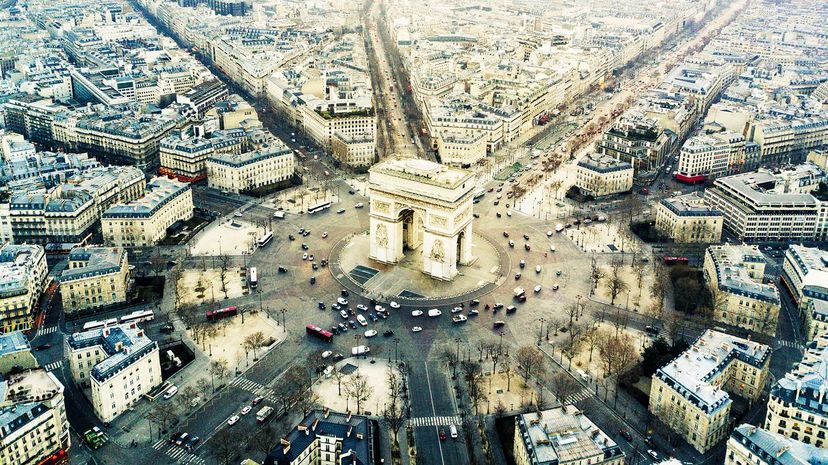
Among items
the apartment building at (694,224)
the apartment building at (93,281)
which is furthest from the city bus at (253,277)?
the apartment building at (694,224)

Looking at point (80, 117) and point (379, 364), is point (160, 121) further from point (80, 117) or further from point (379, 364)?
point (379, 364)

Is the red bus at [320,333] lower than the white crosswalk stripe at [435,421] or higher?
higher

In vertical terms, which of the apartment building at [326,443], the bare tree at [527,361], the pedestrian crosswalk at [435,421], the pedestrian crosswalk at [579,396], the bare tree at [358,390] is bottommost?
the pedestrian crosswalk at [435,421]

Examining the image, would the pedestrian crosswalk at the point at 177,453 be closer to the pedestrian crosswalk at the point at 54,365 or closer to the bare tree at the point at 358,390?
the bare tree at the point at 358,390

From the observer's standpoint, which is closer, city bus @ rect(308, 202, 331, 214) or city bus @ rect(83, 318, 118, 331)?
city bus @ rect(83, 318, 118, 331)

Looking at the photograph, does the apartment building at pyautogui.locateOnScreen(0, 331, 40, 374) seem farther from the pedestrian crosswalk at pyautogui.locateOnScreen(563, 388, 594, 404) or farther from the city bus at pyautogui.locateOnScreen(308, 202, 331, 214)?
the pedestrian crosswalk at pyautogui.locateOnScreen(563, 388, 594, 404)

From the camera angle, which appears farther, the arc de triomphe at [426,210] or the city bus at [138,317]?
the arc de triomphe at [426,210]

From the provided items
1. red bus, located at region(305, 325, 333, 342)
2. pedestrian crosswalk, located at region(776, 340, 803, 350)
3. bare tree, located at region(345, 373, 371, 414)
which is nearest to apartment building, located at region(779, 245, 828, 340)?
pedestrian crosswalk, located at region(776, 340, 803, 350)
